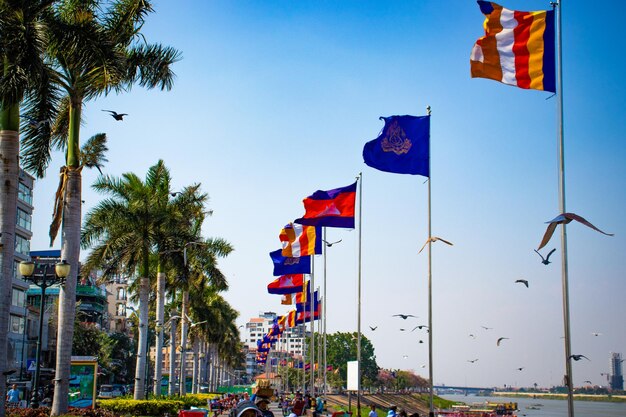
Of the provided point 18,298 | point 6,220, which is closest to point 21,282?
point 18,298

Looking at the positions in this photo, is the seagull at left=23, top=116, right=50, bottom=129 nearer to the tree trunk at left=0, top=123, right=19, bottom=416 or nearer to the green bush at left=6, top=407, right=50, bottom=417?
the tree trunk at left=0, top=123, right=19, bottom=416

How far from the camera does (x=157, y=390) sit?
3884 centimetres

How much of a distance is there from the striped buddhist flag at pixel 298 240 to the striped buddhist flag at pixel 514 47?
2074 centimetres

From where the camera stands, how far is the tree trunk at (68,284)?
20737 millimetres

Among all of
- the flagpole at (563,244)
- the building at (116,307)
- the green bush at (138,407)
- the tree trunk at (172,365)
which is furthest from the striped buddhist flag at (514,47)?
the building at (116,307)

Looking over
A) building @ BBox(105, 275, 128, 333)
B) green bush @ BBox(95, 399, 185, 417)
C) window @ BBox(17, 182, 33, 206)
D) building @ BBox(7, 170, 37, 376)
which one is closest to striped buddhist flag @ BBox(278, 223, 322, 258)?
green bush @ BBox(95, 399, 185, 417)

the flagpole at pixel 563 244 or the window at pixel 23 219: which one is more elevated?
the window at pixel 23 219

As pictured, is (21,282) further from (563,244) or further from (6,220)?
(563,244)

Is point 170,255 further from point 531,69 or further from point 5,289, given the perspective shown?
point 531,69

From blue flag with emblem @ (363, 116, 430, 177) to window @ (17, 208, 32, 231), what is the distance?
5257 centimetres

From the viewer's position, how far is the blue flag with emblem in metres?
21.3

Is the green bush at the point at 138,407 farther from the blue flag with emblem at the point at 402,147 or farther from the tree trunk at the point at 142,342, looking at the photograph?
the blue flag with emblem at the point at 402,147

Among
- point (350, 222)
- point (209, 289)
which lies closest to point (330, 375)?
point (209, 289)

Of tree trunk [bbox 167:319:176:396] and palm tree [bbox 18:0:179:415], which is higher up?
palm tree [bbox 18:0:179:415]
